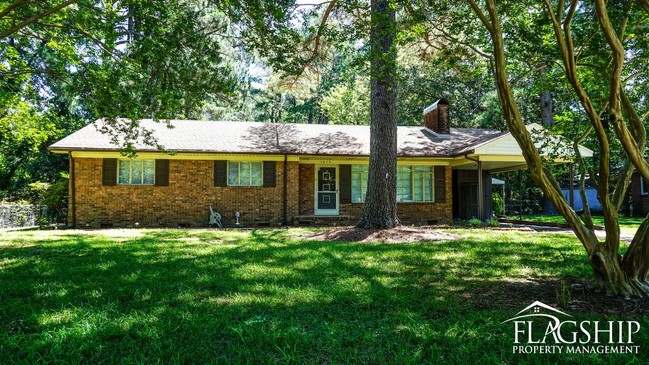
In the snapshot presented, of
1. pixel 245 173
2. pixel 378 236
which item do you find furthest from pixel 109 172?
pixel 378 236

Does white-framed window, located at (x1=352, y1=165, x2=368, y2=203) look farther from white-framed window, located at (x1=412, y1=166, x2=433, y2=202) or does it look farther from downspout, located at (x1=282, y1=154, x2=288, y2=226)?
downspout, located at (x1=282, y1=154, x2=288, y2=226)

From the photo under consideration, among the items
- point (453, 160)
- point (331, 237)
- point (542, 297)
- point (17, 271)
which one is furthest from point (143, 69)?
point (453, 160)

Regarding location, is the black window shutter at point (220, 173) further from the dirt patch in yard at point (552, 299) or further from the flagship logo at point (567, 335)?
the flagship logo at point (567, 335)

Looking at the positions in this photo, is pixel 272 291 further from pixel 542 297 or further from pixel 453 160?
pixel 453 160

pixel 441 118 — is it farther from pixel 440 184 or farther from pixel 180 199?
pixel 180 199

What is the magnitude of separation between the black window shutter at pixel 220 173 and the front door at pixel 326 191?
11.4 ft

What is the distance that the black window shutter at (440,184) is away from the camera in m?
15.9

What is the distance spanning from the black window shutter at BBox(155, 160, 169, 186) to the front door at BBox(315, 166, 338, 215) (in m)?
5.41

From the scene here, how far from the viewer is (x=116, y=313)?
3.65 metres

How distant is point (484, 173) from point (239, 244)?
40.8 feet

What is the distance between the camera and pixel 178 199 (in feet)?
45.9

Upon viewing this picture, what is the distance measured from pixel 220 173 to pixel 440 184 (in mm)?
8436

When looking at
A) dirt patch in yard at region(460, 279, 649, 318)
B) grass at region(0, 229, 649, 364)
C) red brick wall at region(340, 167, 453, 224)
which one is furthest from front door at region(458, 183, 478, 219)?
dirt patch in yard at region(460, 279, 649, 318)

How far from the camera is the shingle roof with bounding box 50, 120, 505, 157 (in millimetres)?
13828
